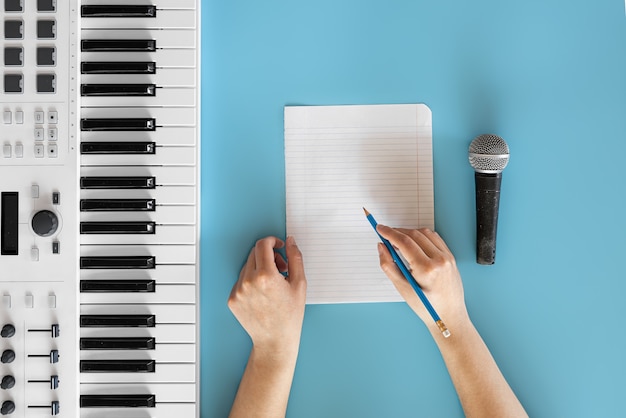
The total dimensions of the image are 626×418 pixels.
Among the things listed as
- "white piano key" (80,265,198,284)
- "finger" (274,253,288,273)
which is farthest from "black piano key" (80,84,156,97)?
"finger" (274,253,288,273)

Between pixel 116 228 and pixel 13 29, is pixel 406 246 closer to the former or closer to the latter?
pixel 116 228

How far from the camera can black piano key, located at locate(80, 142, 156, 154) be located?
1.42m

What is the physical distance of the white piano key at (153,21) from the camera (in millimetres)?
1423

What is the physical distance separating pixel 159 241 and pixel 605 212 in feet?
4.28

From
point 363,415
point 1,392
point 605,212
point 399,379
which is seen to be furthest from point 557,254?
point 1,392

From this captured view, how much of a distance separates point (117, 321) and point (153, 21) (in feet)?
2.69

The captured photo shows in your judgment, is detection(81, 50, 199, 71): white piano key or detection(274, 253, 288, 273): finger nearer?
detection(81, 50, 199, 71): white piano key

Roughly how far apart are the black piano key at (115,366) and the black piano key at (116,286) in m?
0.19

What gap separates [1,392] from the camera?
140cm

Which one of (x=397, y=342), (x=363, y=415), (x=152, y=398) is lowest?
(x=363, y=415)

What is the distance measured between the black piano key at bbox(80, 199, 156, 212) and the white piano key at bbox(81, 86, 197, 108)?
0.26 m

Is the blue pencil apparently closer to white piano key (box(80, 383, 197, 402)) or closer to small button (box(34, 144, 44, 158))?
white piano key (box(80, 383, 197, 402))

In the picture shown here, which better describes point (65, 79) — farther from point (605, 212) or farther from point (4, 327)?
point (605, 212)

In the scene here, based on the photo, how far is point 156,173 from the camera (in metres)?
1.44
